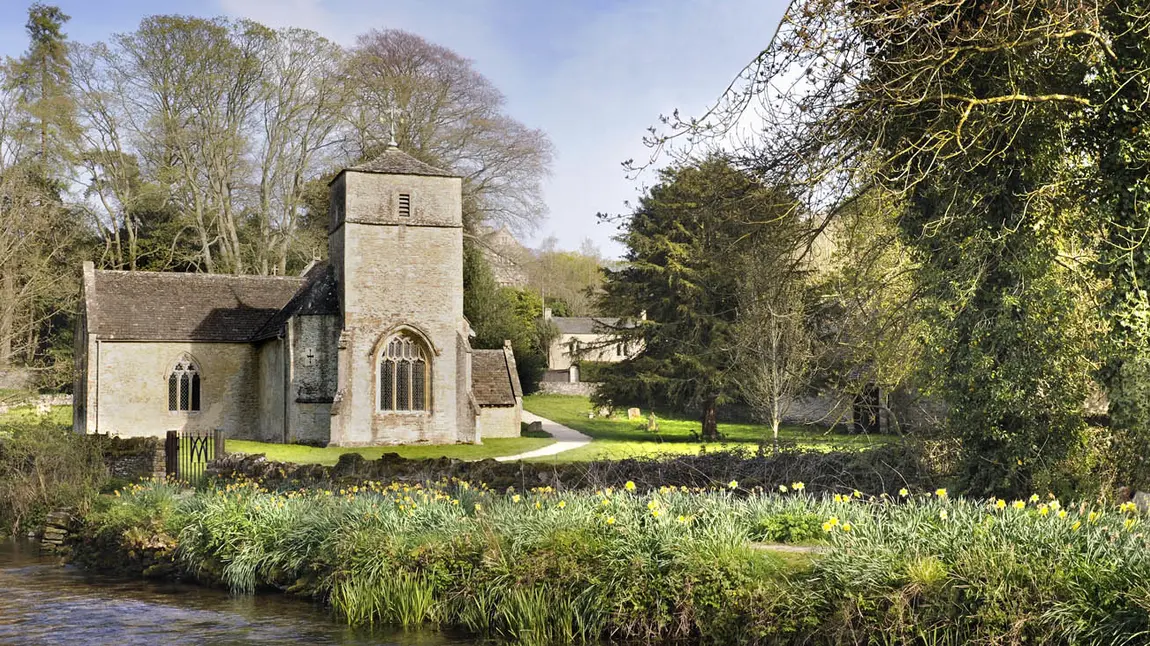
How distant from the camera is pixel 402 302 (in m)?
32.5

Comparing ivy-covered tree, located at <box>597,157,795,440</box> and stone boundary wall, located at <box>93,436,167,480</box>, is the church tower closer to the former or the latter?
ivy-covered tree, located at <box>597,157,795,440</box>

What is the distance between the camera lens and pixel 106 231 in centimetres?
4619

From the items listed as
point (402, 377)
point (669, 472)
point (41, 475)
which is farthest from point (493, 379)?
point (669, 472)

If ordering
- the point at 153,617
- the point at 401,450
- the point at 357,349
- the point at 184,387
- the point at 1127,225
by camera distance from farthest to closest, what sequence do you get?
the point at 184,387 < the point at 357,349 < the point at 401,450 < the point at 1127,225 < the point at 153,617

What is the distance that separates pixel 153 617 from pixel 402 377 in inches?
872

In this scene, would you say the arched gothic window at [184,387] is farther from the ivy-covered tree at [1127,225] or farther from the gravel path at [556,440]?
the ivy-covered tree at [1127,225]

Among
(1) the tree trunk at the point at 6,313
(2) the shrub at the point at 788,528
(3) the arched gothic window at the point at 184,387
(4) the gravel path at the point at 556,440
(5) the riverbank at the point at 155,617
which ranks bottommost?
(5) the riverbank at the point at 155,617

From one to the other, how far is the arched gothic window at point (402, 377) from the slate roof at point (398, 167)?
16.9 feet

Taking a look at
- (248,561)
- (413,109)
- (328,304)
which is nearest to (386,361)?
(328,304)

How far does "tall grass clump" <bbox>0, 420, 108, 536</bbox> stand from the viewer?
16734 mm

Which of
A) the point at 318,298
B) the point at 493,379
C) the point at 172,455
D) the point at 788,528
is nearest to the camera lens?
the point at 788,528

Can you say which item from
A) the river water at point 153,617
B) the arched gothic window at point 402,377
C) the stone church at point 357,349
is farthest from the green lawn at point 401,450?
the river water at point 153,617

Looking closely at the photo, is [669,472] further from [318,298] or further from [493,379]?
[493,379]

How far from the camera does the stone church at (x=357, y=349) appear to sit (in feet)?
105
